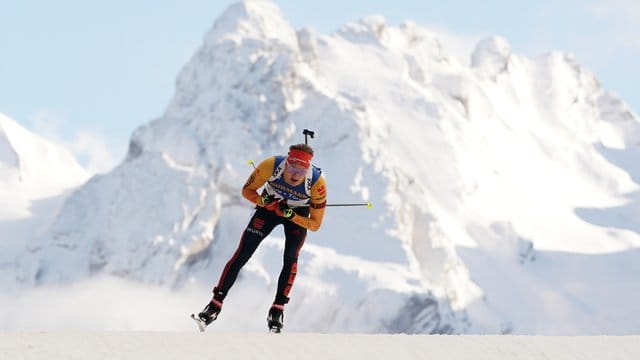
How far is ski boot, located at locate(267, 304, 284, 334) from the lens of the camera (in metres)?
16.2

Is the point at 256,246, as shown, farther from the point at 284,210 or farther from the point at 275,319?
the point at 275,319

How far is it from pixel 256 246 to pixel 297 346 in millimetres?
4414

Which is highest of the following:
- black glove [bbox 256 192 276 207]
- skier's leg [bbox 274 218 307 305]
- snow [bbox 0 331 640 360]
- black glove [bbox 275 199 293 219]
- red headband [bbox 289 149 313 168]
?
red headband [bbox 289 149 313 168]

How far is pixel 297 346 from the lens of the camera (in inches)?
475

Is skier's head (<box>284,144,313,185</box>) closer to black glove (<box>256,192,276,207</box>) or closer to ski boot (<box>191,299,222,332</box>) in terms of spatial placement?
black glove (<box>256,192,276,207</box>)

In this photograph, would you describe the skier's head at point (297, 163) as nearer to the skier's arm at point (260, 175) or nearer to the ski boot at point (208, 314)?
the skier's arm at point (260, 175)

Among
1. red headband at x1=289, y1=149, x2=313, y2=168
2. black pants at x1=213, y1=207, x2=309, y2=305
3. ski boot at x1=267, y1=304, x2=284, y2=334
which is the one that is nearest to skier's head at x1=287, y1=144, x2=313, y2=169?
red headband at x1=289, y1=149, x2=313, y2=168

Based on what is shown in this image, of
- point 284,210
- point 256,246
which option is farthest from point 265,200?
point 256,246

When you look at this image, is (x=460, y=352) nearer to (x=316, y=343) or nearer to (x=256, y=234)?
(x=316, y=343)

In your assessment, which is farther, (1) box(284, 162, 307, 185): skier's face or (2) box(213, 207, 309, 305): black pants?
(1) box(284, 162, 307, 185): skier's face

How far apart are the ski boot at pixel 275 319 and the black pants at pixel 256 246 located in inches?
4.2

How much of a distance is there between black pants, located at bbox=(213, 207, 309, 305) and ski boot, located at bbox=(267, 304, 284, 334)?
0.11m

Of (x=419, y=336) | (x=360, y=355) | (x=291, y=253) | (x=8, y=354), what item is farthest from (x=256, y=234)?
(x=8, y=354)

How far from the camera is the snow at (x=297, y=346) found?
A: 11297 mm
